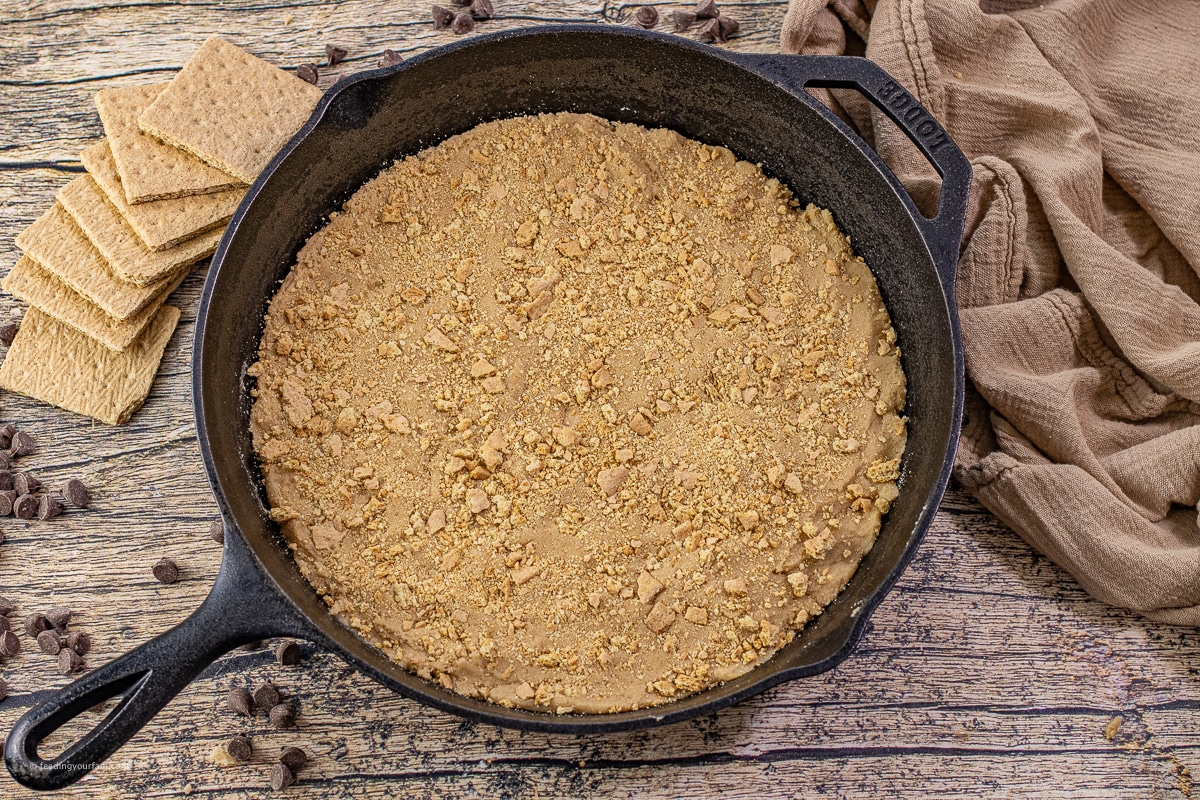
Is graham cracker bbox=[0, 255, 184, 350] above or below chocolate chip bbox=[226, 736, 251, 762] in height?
above

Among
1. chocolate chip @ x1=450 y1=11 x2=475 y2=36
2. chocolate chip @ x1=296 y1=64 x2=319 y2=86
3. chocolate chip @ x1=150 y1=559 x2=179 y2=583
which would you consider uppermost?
chocolate chip @ x1=450 y1=11 x2=475 y2=36

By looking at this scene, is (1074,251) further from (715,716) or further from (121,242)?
(121,242)

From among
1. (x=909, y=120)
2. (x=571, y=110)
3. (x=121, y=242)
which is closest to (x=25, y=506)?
(x=121, y=242)

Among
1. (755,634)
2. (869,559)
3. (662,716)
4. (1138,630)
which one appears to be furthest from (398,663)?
(1138,630)

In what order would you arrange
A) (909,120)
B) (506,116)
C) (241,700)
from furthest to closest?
(506,116) < (241,700) < (909,120)

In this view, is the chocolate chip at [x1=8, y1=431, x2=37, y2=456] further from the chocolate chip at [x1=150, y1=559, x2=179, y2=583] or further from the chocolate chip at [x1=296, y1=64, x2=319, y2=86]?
the chocolate chip at [x1=296, y1=64, x2=319, y2=86]

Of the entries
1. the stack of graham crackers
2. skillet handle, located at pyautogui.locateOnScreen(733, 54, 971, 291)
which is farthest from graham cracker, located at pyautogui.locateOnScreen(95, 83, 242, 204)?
skillet handle, located at pyautogui.locateOnScreen(733, 54, 971, 291)
